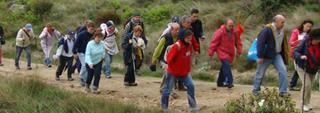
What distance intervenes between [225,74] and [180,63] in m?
2.77

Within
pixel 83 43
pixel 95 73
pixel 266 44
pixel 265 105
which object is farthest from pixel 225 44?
pixel 265 105

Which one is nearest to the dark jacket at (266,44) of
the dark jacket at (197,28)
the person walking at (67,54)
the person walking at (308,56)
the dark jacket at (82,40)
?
the person walking at (308,56)

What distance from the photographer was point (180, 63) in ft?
33.3

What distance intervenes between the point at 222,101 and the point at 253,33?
9.01 meters

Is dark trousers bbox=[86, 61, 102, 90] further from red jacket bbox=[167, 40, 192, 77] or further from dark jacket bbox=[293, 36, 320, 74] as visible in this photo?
dark jacket bbox=[293, 36, 320, 74]

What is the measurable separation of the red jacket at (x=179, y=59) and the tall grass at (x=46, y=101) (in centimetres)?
80

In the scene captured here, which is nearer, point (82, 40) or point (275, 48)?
point (275, 48)

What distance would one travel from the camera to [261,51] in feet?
36.1

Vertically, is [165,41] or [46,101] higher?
[165,41]

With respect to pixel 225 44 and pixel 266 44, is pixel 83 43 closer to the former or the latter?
pixel 225 44

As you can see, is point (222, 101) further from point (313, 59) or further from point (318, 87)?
point (318, 87)

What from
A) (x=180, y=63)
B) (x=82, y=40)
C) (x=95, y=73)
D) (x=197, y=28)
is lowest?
(x=95, y=73)

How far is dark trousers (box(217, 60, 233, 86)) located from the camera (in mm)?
12516

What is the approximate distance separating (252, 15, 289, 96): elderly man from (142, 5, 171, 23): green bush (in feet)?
46.8
